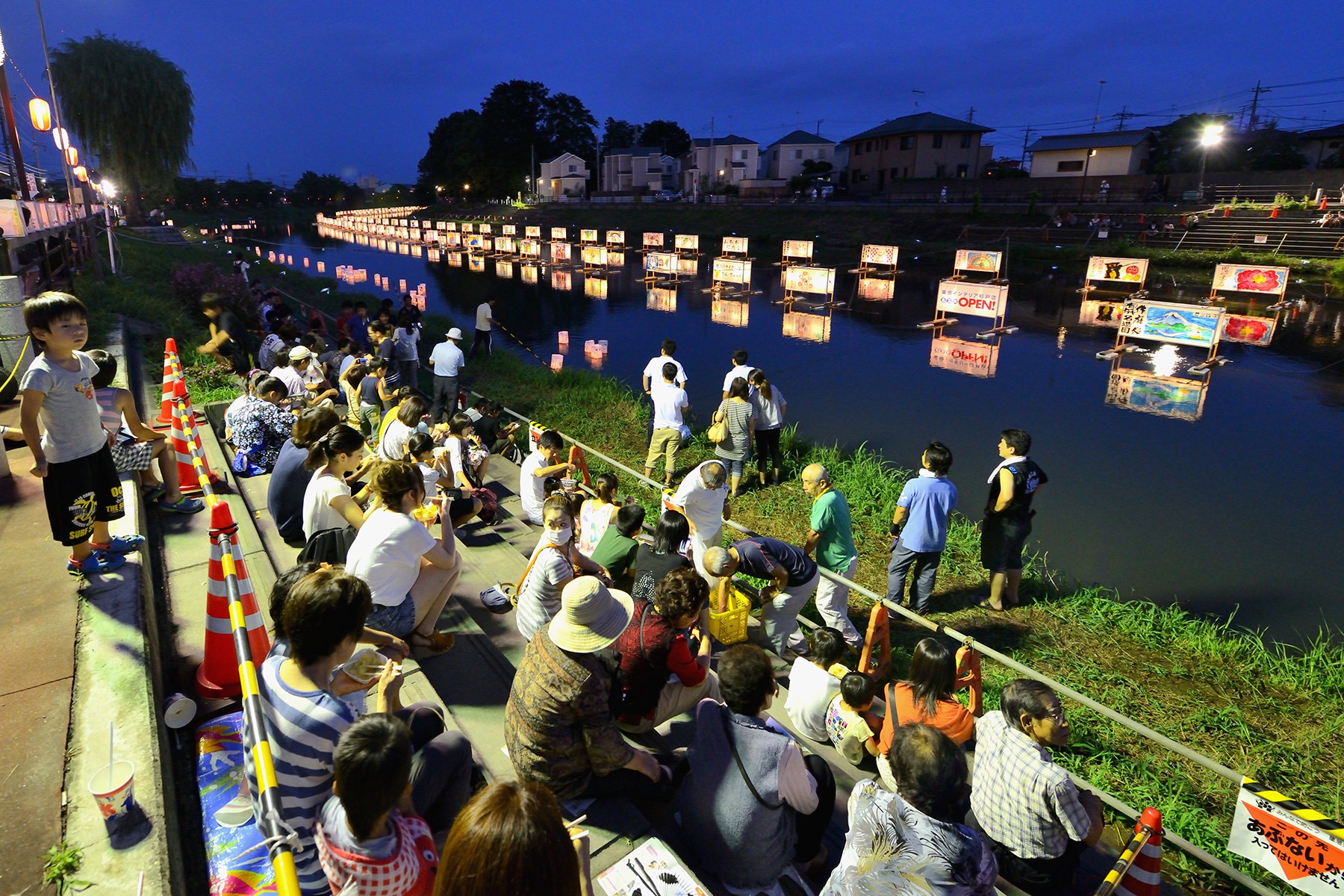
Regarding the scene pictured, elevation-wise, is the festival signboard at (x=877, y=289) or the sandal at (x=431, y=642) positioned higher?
the festival signboard at (x=877, y=289)

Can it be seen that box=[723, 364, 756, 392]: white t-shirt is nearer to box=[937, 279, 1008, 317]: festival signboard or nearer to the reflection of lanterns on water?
the reflection of lanterns on water

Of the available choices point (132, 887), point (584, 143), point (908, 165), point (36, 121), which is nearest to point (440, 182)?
point (584, 143)

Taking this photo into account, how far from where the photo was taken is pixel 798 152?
7644 cm

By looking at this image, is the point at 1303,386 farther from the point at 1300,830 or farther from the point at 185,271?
the point at 185,271

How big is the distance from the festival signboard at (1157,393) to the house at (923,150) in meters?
44.9

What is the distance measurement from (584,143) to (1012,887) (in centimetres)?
9464

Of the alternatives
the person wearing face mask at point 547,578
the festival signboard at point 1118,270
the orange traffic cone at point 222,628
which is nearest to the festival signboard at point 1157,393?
the festival signboard at point 1118,270

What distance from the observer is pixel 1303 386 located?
14.6 metres

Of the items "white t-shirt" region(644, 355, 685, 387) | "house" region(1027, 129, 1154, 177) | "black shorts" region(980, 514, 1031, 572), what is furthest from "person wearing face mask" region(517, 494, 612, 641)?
"house" region(1027, 129, 1154, 177)

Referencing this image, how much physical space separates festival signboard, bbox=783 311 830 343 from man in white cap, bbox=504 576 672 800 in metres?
17.7

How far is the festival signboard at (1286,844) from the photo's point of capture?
3000 mm

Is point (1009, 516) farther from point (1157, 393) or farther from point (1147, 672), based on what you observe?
point (1157, 393)

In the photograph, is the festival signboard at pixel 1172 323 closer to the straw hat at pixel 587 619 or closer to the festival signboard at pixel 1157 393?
the festival signboard at pixel 1157 393

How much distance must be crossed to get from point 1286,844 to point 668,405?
6924 millimetres
